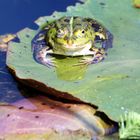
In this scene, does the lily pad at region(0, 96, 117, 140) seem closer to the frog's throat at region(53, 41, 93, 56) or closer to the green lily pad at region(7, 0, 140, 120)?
the green lily pad at region(7, 0, 140, 120)

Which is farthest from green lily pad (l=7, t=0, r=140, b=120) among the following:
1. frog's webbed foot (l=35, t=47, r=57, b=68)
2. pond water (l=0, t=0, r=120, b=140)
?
pond water (l=0, t=0, r=120, b=140)

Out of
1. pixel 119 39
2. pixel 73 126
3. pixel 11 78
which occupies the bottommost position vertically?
pixel 73 126

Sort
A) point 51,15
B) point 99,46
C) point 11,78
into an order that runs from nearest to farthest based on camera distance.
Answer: point 11,78
point 99,46
point 51,15

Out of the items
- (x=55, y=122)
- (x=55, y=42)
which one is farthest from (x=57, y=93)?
(x=55, y=42)

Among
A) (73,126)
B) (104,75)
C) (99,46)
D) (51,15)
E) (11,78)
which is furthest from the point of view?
(51,15)

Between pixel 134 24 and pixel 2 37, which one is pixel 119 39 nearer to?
pixel 134 24

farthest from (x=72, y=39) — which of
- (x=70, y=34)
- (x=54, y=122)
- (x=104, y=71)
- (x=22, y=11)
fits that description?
(x=54, y=122)

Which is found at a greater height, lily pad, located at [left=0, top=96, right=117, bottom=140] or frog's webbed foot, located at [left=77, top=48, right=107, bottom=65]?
frog's webbed foot, located at [left=77, top=48, right=107, bottom=65]

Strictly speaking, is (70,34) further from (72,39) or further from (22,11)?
(22,11)
